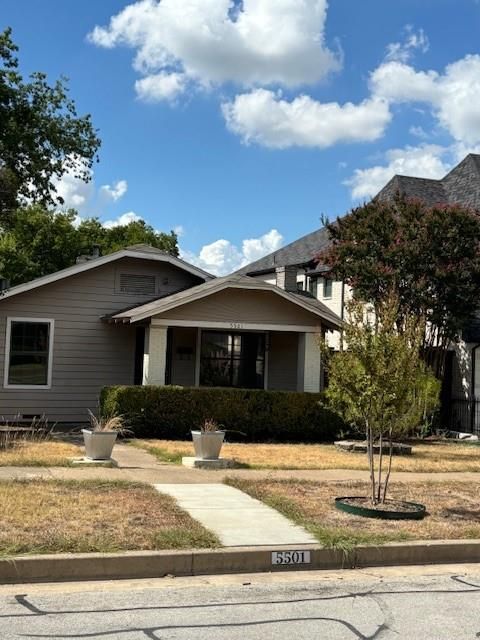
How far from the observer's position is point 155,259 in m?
20.7

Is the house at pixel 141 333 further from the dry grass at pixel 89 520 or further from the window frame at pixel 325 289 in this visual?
the dry grass at pixel 89 520

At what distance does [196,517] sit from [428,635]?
3.57m

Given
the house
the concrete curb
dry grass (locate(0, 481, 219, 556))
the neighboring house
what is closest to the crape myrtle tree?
the neighboring house

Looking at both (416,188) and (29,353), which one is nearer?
(29,353)

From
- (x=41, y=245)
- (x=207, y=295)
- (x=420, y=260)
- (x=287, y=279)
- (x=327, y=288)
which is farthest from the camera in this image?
(x=41, y=245)

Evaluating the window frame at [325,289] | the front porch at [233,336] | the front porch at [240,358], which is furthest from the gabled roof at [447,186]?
the front porch at [233,336]

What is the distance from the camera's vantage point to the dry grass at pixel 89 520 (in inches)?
268

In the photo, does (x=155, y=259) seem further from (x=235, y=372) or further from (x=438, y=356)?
(x=438, y=356)

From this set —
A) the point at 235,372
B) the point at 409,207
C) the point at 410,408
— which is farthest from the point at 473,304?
the point at 410,408

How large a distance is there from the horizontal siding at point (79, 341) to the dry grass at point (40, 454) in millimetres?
4501

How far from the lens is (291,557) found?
23.0ft

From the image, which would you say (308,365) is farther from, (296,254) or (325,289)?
(296,254)

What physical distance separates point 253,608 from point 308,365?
1329cm

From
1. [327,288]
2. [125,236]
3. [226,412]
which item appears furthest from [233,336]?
[125,236]
